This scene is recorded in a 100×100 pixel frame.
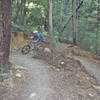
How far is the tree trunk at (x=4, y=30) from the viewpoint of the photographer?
14.6ft

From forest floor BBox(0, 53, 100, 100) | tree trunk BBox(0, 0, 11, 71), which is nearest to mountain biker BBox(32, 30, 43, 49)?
forest floor BBox(0, 53, 100, 100)

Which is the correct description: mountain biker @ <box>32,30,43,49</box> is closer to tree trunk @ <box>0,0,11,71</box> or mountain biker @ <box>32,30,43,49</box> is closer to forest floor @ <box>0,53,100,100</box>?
forest floor @ <box>0,53,100,100</box>

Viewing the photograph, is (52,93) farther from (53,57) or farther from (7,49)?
(53,57)

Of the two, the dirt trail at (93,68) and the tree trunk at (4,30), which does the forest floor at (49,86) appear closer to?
the tree trunk at (4,30)

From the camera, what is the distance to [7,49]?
16.0ft

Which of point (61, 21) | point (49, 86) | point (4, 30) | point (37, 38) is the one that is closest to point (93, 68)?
point (37, 38)

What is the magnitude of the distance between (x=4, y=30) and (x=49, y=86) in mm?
2266

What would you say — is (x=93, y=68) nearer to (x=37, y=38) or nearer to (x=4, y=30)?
(x=37, y=38)

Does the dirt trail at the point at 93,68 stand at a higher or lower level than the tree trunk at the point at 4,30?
lower

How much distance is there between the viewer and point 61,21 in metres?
18.2

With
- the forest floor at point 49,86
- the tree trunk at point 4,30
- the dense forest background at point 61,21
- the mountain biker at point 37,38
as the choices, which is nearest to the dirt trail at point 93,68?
A: the forest floor at point 49,86

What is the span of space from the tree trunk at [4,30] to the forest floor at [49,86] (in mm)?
685

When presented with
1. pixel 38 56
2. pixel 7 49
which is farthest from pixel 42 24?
pixel 7 49

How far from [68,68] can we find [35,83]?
6.66 ft
